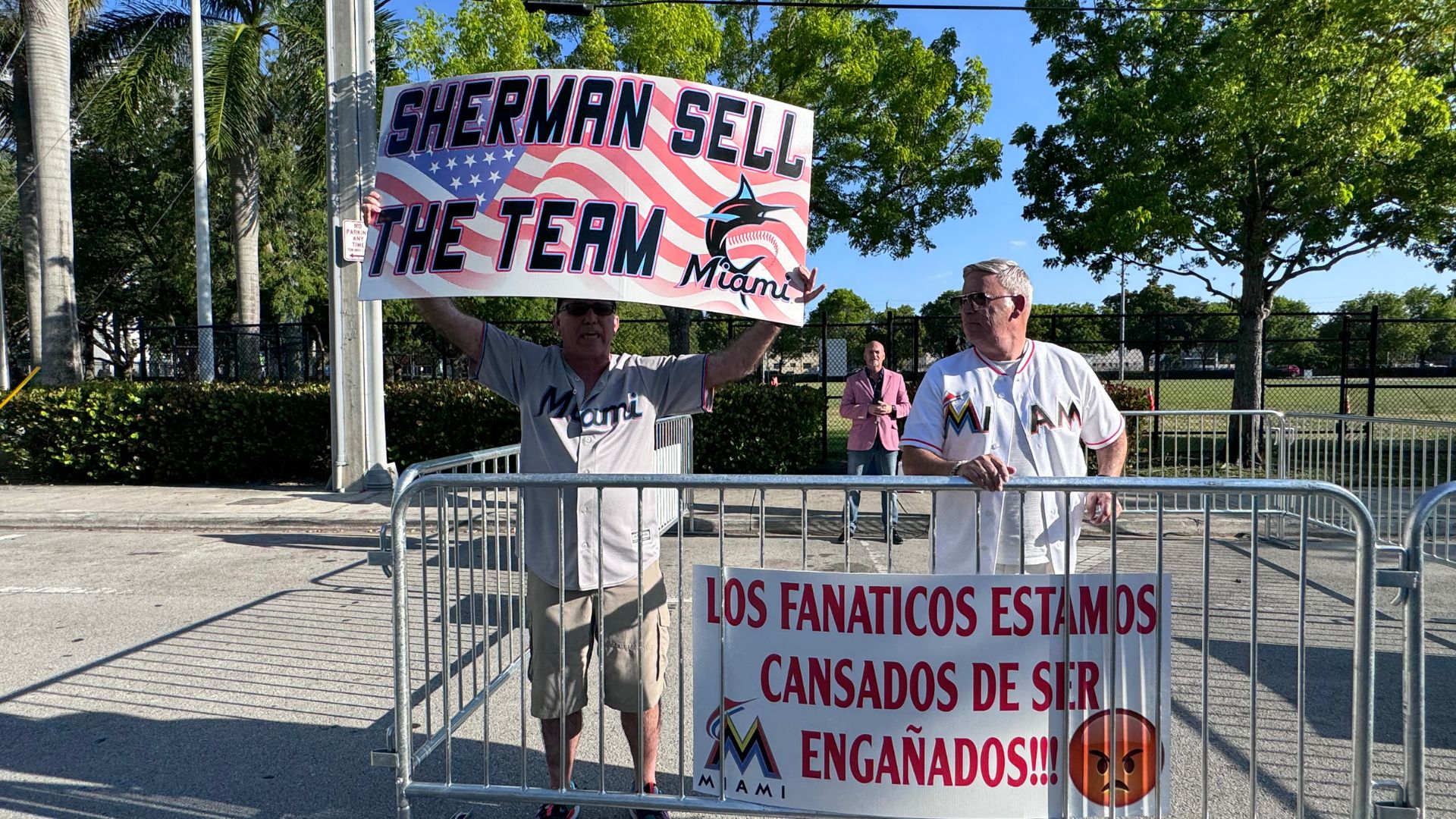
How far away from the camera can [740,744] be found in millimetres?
2938

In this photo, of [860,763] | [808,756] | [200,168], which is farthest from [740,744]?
[200,168]

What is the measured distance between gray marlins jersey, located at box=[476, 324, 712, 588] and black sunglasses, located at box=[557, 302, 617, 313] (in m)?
0.19

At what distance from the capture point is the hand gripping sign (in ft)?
10.7

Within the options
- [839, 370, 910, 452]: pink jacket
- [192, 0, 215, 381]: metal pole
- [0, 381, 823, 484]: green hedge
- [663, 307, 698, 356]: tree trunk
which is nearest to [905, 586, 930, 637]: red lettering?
[839, 370, 910, 452]: pink jacket

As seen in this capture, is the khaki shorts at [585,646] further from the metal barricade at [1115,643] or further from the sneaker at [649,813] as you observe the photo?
the sneaker at [649,813]

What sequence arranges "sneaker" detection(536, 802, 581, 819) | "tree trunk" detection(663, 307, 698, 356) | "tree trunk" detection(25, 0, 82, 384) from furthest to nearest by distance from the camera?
"tree trunk" detection(663, 307, 698, 356)
"tree trunk" detection(25, 0, 82, 384)
"sneaker" detection(536, 802, 581, 819)

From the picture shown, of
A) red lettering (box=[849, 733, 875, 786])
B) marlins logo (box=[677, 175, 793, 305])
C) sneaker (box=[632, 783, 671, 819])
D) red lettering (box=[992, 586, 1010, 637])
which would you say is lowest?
sneaker (box=[632, 783, 671, 819])

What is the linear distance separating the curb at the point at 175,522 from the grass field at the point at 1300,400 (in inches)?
322

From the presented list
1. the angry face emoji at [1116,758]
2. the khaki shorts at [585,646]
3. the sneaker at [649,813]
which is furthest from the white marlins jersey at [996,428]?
the sneaker at [649,813]

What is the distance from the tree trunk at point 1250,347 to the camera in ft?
45.7

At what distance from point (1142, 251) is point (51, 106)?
1712cm

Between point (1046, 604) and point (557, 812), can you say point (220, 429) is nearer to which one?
point (557, 812)

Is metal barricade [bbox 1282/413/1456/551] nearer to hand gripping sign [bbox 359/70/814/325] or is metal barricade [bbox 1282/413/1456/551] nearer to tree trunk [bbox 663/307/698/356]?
hand gripping sign [bbox 359/70/814/325]

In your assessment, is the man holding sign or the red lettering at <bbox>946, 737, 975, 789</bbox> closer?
the red lettering at <bbox>946, 737, 975, 789</bbox>
